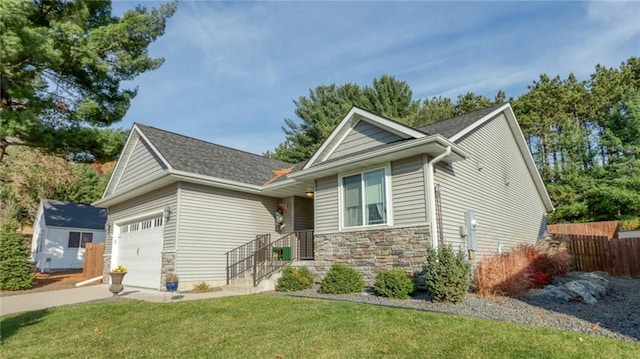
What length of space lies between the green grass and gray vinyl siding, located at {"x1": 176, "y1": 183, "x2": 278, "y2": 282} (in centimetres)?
374

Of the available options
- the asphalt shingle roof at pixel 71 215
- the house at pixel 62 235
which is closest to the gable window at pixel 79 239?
the house at pixel 62 235

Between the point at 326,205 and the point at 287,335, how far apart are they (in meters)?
5.55

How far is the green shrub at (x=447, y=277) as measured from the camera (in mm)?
6801

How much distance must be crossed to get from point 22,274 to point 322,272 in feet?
38.4

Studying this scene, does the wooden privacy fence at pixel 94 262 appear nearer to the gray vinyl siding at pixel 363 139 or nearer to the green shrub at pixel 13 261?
the green shrub at pixel 13 261

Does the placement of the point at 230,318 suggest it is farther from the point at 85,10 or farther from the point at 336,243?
the point at 85,10

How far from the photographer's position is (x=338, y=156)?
35.3ft

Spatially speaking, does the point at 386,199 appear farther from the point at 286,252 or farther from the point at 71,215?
the point at 71,215

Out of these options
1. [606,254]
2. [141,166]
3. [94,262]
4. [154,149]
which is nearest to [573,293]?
[606,254]

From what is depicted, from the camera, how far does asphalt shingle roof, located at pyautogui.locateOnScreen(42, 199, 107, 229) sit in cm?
2342

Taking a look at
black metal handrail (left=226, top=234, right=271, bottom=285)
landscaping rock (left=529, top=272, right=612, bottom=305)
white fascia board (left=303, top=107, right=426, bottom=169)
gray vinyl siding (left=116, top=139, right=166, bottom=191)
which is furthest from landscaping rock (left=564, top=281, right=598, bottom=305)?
gray vinyl siding (left=116, top=139, right=166, bottom=191)

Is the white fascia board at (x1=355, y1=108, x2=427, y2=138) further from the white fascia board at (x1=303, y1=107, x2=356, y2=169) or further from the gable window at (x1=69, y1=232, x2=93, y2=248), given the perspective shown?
the gable window at (x1=69, y1=232, x2=93, y2=248)

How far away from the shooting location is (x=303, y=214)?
1368 cm

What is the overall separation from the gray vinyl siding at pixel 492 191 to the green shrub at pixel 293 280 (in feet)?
12.1
